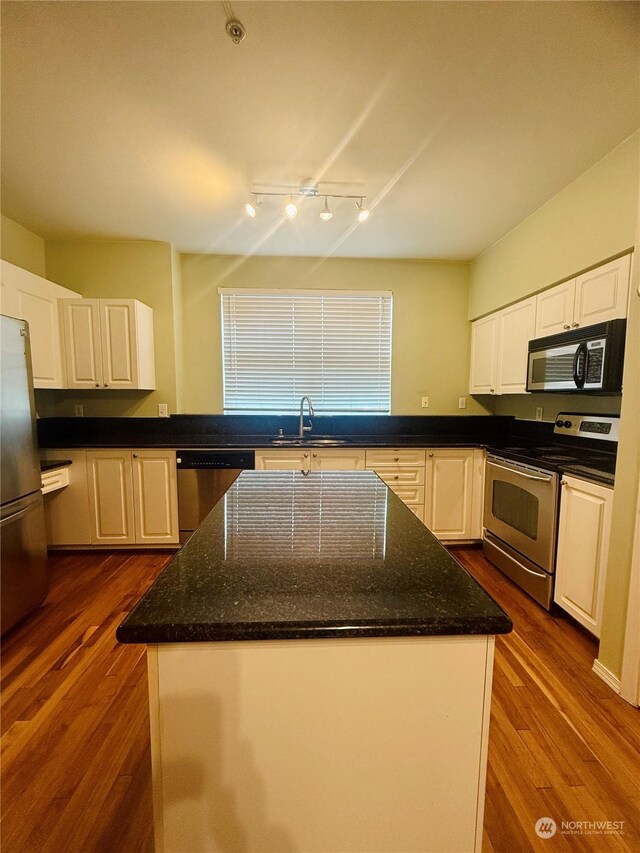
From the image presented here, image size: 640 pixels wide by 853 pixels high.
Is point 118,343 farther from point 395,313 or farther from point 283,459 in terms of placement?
point 395,313

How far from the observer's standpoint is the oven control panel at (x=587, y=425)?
202 cm

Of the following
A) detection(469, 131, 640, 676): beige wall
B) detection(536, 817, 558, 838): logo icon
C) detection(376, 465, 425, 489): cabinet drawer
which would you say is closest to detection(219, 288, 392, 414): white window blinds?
detection(376, 465, 425, 489): cabinet drawer

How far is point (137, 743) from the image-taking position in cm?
129

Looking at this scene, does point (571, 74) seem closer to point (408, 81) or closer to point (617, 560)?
point (408, 81)

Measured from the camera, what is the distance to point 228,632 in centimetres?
60

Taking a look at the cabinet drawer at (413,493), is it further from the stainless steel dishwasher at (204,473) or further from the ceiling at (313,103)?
the ceiling at (313,103)

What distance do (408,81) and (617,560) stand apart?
2.27 metres

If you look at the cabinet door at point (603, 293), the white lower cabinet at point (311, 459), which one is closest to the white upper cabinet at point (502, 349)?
the cabinet door at point (603, 293)

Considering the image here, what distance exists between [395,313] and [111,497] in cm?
308

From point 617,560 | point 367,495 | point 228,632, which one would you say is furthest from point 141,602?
point 617,560

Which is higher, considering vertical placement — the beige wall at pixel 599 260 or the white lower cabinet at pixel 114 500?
the beige wall at pixel 599 260

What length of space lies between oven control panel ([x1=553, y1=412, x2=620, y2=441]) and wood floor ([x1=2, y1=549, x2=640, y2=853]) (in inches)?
46.1

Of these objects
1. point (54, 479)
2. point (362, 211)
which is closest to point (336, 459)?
point (362, 211)

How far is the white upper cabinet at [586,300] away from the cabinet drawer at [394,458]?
1.25 meters
